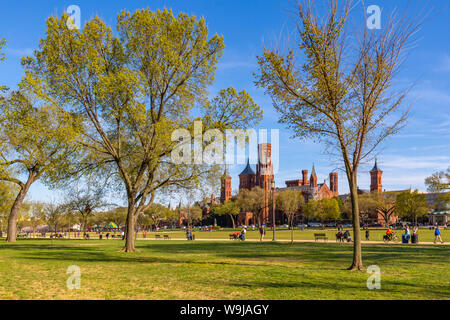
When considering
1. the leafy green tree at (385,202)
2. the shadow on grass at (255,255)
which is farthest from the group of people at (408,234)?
the leafy green tree at (385,202)

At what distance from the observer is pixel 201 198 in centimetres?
2666

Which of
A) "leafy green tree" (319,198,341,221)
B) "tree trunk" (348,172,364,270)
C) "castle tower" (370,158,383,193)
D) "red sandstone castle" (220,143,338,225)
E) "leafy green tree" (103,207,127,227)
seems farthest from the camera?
"castle tower" (370,158,383,193)

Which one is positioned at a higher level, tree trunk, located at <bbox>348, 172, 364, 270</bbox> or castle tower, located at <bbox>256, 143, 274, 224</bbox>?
castle tower, located at <bbox>256, 143, 274, 224</bbox>

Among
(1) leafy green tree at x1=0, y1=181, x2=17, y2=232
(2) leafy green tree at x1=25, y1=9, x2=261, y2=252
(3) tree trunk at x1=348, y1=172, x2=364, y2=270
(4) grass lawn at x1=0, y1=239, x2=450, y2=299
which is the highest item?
(2) leafy green tree at x1=25, y1=9, x2=261, y2=252

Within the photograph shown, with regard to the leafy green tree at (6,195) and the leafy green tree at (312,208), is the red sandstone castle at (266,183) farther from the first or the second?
the leafy green tree at (6,195)

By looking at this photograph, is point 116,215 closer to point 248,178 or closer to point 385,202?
point 248,178

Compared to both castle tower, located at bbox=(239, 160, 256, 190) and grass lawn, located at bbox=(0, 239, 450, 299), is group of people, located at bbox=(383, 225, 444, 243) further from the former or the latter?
castle tower, located at bbox=(239, 160, 256, 190)

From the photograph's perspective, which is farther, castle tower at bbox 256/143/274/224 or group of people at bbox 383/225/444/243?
castle tower at bbox 256/143/274/224

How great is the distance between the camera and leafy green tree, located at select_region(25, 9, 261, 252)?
22984mm

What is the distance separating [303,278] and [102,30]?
19967 millimetres

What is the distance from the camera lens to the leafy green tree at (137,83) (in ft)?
75.4

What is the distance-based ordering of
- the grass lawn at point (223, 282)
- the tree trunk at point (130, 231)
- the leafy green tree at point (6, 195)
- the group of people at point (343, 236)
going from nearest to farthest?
the grass lawn at point (223, 282) → the tree trunk at point (130, 231) → the group of people at point (343, 236) → the leafy green tree at point (6, 195)

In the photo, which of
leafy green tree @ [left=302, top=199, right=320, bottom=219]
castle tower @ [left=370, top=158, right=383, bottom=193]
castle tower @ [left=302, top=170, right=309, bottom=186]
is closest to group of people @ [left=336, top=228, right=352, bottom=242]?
leafy green tree @ [left=302, top=199, right=320, bottom=219]
